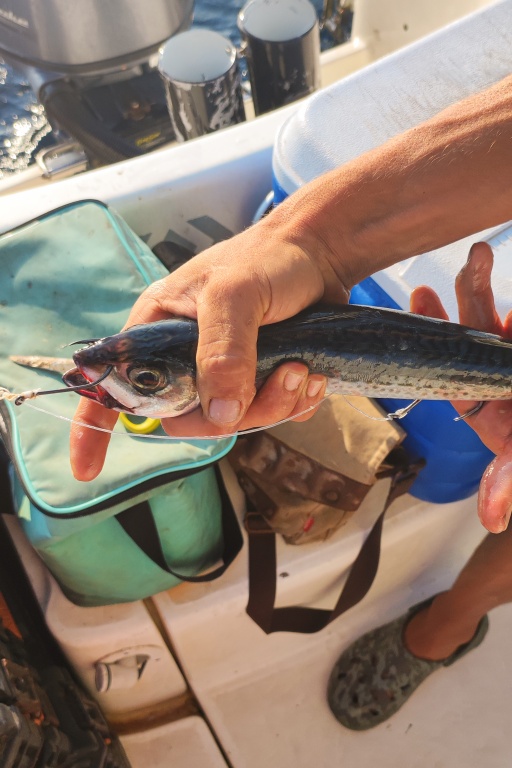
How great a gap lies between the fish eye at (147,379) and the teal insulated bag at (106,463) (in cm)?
34

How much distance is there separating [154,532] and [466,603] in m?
1.19

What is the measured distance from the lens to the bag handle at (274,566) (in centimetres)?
219

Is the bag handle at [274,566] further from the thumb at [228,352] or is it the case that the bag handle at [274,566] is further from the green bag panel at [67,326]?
the thumb at [228,352]

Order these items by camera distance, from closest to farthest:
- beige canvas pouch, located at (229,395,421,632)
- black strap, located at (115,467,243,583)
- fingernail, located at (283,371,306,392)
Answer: fingernail, located at (283,371,306,392) < black strap, located at (115,467,243,583) < beige canvas pouch, located at (229,395,421,632)

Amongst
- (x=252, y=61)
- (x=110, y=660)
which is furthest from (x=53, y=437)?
(x=252, y=61)

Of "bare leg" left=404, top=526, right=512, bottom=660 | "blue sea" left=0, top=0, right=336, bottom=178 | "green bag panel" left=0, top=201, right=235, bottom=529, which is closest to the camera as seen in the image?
"green bag panel" left=0, top=201, right=235, bottom=529

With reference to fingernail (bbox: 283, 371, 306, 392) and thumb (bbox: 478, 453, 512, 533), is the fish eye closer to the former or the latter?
fingernail (bbox: 283, 371, 306, 392)

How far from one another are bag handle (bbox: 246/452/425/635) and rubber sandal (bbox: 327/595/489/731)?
37 centimetres

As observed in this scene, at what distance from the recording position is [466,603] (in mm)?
2348

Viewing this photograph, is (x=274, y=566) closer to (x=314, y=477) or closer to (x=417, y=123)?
(x=314, y=477)

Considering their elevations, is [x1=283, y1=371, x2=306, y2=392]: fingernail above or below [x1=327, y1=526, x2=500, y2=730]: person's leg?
above

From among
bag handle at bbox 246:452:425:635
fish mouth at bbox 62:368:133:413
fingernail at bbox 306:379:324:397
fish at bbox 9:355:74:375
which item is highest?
fish mouth at bbox 62:368:133:413

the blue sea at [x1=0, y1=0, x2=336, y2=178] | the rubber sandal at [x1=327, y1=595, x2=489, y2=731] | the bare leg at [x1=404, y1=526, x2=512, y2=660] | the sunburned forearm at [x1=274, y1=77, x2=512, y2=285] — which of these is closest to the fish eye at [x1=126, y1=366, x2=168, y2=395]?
the sunburned forearm at [x1=274, y1=77, x2=512, y2=285]

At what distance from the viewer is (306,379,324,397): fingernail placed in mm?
1600
